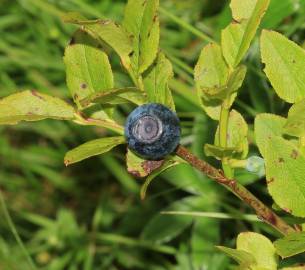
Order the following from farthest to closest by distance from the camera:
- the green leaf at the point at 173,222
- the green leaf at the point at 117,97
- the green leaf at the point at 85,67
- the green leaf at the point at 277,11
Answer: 1. the green leaf at the point at 173,222
2. the green leaf at the point at 277,11
3. the green leaf at the point at 85,67
4. the green leaf at the point at 117,97

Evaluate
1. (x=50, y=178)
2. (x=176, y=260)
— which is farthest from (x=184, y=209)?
(x=50, y=178)

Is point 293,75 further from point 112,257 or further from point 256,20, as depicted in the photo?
point 112,257

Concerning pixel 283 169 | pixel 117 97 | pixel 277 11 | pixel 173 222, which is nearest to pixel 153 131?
pixel 117 97

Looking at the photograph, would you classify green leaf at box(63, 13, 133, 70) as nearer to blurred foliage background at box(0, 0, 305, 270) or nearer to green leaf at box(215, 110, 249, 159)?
green leaf at box(215, 110, 249, 159)

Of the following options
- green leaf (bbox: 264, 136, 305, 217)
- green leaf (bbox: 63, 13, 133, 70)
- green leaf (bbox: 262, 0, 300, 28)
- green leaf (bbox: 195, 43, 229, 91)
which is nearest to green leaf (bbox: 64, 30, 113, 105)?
green leaf (bbox: 63, 13, 133, 70)

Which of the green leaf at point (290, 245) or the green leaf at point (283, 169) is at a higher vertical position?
the green leaf at point (283, 169)

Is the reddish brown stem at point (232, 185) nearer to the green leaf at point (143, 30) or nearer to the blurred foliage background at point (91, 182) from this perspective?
the green leaf at point (143, 30)

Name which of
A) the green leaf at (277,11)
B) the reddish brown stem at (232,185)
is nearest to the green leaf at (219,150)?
the reddish brown stem at (232,185)

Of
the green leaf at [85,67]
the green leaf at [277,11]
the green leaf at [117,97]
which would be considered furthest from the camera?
the green leaf at [277,11]
